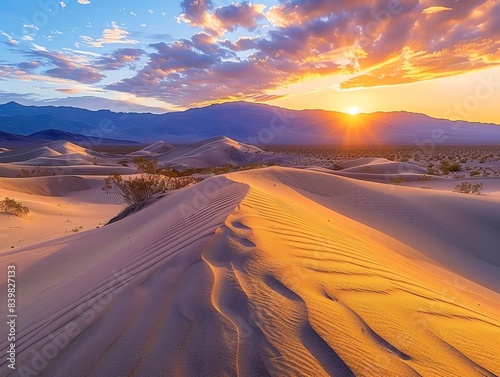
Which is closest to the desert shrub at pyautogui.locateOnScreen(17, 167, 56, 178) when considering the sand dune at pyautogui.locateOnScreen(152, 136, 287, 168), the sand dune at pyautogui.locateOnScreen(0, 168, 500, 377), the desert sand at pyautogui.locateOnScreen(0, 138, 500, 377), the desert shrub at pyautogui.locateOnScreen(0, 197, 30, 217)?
the sand dune at pyautogui.locateOnScreen(152, 136, 287, 168)

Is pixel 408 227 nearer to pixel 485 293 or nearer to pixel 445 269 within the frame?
pixel 445 269

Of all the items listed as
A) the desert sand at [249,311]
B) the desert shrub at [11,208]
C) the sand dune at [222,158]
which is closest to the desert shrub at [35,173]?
the sand dune at [222,158]

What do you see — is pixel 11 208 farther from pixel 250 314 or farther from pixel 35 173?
pixel 35 173

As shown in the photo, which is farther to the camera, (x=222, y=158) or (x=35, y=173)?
(x=222, y=158)

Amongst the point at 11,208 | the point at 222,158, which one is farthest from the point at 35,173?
the point at 222,158

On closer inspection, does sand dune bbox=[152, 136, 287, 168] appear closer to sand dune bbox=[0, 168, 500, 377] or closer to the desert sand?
the desert sand

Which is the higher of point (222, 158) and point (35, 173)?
point (222, 158)

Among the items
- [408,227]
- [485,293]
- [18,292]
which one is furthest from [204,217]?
[408,227]

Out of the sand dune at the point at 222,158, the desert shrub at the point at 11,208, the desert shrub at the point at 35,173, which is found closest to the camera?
the desert shrub at the point at 11,208

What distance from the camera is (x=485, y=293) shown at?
493 centimetres

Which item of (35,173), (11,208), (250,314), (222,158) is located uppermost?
(250,314)

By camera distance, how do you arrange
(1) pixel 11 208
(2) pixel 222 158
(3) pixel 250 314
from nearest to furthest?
(3) pixel 250 314, (1) pixel 11 208, (2) pixel 222 158

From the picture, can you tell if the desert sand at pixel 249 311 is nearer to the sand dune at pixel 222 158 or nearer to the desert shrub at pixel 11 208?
the desert shrub at pixel 11 208

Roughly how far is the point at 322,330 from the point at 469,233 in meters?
7.84
